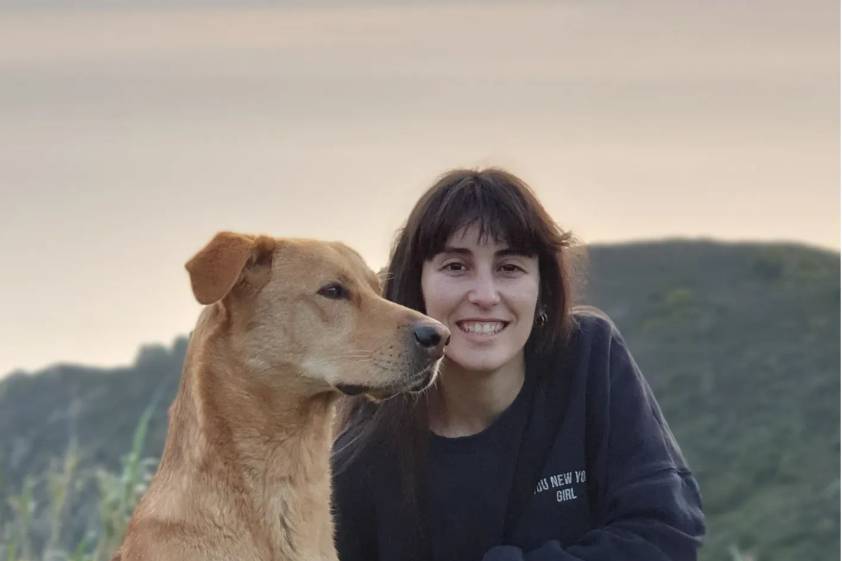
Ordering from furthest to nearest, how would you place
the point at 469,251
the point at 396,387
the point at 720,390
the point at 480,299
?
the point at 720,390
the point at 469,251
the point at 480,299
the point at 396,387

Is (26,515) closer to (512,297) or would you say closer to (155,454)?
(512,297)

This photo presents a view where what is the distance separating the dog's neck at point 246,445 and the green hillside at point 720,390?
6.16 metres

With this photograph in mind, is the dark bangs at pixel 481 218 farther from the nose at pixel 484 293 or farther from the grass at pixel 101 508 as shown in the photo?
the grass at pixel 101 508

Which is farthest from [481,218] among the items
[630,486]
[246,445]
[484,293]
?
[246,445]

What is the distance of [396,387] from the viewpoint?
5.14 metres

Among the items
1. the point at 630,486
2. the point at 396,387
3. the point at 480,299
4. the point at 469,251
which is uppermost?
the point at 469,251

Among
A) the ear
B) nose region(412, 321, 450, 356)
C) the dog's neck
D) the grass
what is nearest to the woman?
nose region(412, 321, 450, 356)

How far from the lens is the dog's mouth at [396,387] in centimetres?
514

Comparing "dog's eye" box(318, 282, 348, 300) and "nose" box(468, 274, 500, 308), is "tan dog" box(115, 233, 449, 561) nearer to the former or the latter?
"dog's eye" box(318, 282, 348, 300)

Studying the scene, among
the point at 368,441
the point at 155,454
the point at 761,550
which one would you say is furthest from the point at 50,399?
the point at 368,441

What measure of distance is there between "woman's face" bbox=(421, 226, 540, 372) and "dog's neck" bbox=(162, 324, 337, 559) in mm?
706

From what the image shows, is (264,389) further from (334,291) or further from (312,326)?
(334,291)

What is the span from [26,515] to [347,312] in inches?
100.0

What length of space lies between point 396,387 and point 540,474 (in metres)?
0.99
